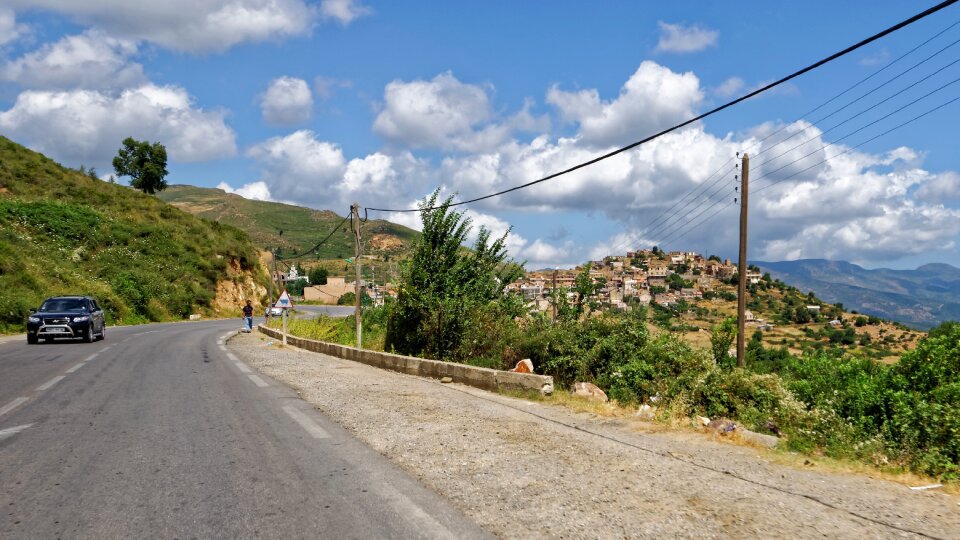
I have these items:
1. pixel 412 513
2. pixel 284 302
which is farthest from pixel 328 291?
pixel 412 513

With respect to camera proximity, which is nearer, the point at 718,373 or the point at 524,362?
the point at 718,373

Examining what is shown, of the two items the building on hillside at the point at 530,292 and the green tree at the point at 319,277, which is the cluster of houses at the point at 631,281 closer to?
the building on hillside at the point at 530,292

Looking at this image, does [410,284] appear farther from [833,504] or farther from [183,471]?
[833,504]

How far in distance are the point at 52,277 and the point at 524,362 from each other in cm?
4116

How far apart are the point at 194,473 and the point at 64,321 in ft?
72.4

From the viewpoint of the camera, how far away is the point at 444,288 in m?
19.7

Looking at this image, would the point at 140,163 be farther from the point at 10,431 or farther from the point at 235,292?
the point at 10,431

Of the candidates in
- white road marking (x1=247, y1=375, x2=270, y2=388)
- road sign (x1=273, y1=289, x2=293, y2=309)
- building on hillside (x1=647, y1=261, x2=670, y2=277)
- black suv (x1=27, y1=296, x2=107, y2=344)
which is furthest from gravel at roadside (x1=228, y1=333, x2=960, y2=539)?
building on hillside (x1=647, y1=261, x2=670, y2=277)

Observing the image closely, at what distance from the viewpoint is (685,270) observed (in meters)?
102

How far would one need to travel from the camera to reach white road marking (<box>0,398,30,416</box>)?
8758 mm

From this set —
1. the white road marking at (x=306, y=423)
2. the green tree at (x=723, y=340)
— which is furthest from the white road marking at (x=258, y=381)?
the green tree at (x=723, y=340)

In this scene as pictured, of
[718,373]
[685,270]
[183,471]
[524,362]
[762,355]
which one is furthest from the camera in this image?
[685,270]

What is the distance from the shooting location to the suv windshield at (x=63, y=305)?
79.5 feet

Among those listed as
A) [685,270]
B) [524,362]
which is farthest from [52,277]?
[685,270]
